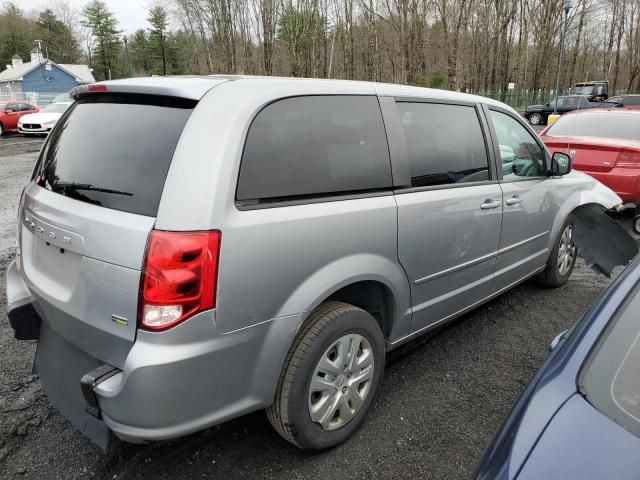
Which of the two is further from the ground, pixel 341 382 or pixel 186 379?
pixel 186 379

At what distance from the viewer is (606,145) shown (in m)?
6.61

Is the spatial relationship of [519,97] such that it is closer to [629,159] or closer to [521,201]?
[629,159]

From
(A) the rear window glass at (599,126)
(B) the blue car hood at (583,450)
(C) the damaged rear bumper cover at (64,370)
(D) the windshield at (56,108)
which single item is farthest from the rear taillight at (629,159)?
(D) the windshield at (56,108)

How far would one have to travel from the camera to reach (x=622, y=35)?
50656mm

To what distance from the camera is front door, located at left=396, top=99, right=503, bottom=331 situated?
2.76 m

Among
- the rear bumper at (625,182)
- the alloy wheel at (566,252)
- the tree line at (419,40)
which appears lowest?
the alloy wheel at (566,252)

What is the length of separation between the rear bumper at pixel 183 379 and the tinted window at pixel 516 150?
2372mm

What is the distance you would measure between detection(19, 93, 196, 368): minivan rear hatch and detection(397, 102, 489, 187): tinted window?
134 centimetres

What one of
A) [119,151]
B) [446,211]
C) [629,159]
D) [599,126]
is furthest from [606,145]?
[119,151]

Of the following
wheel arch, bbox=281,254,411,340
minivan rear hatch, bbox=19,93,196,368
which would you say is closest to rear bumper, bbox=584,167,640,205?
wheel arch, bbox=281,254,411,340

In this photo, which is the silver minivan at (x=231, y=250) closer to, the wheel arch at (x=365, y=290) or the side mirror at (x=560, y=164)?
the wheel arch at (x=365, y=290)

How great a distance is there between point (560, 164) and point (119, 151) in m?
3.44

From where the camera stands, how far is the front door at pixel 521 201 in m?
3.56

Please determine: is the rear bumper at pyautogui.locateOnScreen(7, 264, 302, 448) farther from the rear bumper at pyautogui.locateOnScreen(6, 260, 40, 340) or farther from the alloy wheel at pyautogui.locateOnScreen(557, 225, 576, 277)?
the alloy wheel at pyautogui.locateOnScreen(557, 225, 576, 277)
